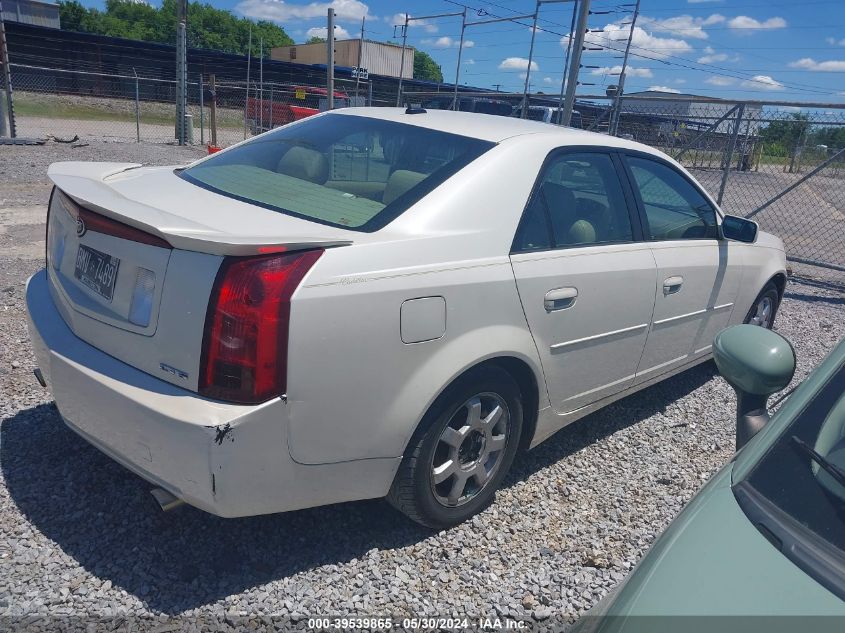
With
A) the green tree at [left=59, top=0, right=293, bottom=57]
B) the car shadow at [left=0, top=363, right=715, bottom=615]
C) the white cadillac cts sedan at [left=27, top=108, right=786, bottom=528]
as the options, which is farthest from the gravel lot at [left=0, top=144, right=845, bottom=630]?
the green tree at [left=59, top=0, right=293, bottom=57]

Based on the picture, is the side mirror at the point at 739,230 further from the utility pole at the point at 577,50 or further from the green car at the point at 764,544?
the utility pole at the point at 577,50

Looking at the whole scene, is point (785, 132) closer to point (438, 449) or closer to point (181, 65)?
point (438, 449)

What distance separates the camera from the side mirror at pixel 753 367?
1971mm

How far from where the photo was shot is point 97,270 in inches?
95.7

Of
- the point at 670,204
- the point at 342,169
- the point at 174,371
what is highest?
the point at 342,169

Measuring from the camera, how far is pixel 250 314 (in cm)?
207

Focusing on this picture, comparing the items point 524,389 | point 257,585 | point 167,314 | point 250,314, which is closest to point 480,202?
point 524,389

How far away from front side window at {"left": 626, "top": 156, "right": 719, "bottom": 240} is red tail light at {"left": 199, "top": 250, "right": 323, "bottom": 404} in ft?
7.57

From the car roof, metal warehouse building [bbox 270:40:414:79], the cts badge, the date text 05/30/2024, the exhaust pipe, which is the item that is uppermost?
metal warehouse building [bbox 270:40:414:79]

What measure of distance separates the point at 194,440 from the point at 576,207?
212cm

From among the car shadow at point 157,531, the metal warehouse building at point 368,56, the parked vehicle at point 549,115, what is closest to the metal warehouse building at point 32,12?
the metal warehouse building at point 368,56

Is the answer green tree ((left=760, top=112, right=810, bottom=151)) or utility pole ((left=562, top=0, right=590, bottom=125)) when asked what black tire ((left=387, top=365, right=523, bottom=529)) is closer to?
green tree ((left=760, top=112, right=810, bottom=151))

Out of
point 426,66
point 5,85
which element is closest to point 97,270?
point 5,85

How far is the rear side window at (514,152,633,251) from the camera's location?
295 cm
